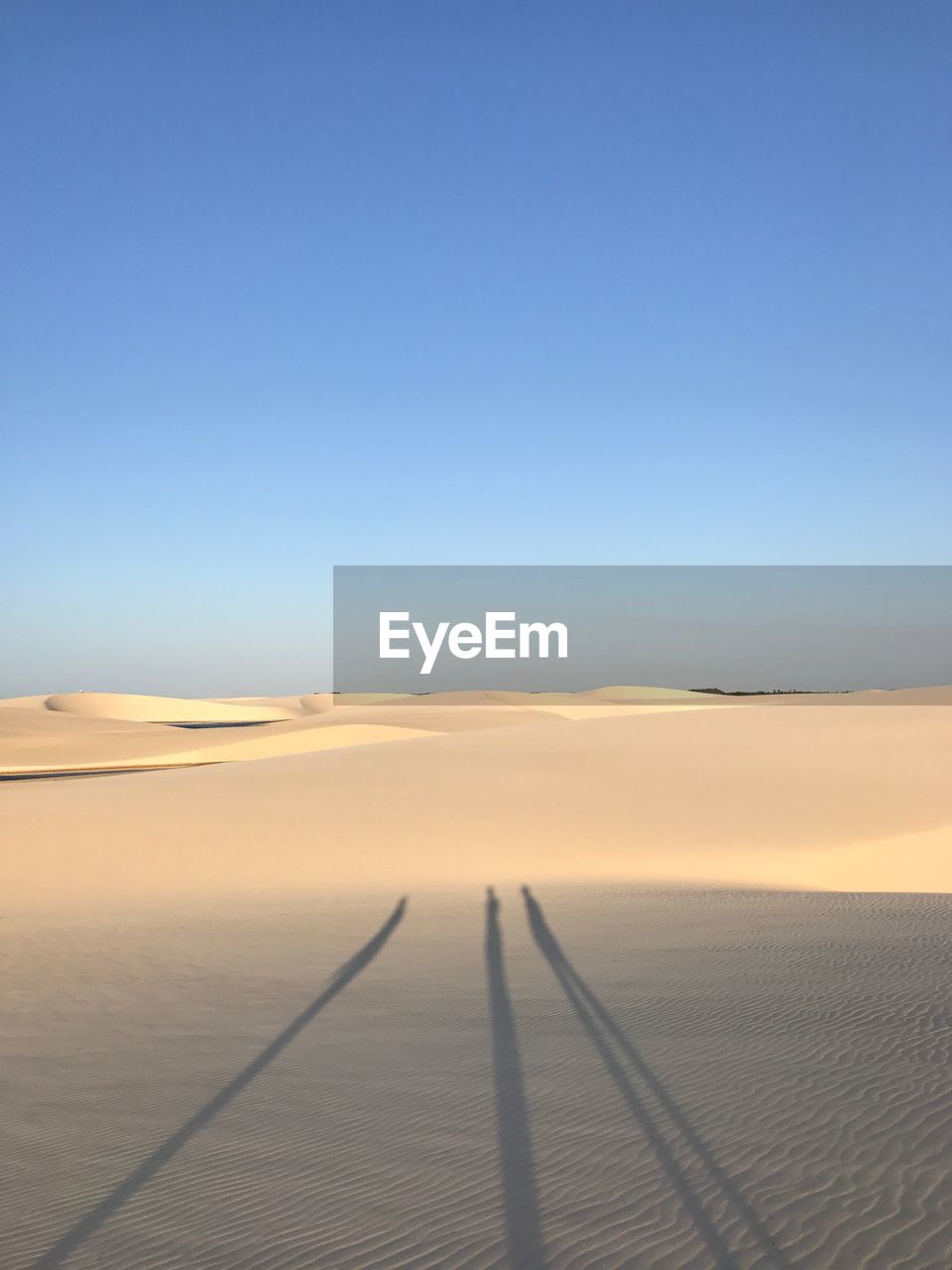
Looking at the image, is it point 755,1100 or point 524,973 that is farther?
point 524,973

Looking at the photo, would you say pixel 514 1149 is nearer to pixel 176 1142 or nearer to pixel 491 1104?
pixel 491 1104

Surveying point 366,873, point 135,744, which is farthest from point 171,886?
point 135,744

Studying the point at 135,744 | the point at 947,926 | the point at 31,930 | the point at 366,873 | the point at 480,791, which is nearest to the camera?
the point at 947,926

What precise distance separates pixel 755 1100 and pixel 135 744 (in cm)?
5122

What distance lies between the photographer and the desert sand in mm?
4383

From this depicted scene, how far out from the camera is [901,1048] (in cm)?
640

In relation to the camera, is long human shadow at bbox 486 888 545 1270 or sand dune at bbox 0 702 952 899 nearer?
long human shadow at bbox 486 888 545 1270

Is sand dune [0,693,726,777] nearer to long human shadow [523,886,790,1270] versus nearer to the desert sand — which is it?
the desert sand

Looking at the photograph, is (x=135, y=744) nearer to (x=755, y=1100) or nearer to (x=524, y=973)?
(x=524, y=973)

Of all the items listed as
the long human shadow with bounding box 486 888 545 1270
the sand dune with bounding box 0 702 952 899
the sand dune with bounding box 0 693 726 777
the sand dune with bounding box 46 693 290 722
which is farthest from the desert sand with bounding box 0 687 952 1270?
the sand dune with bounding box 46 693 290 722

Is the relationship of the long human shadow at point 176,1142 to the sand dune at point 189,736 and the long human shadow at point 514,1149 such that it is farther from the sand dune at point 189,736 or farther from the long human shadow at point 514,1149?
the sand dune at point 189,736

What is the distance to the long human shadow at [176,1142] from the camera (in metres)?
4.37

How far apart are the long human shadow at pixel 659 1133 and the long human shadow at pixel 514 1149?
56 cm

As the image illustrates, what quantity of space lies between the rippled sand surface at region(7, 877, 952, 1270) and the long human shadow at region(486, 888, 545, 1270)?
17mm
